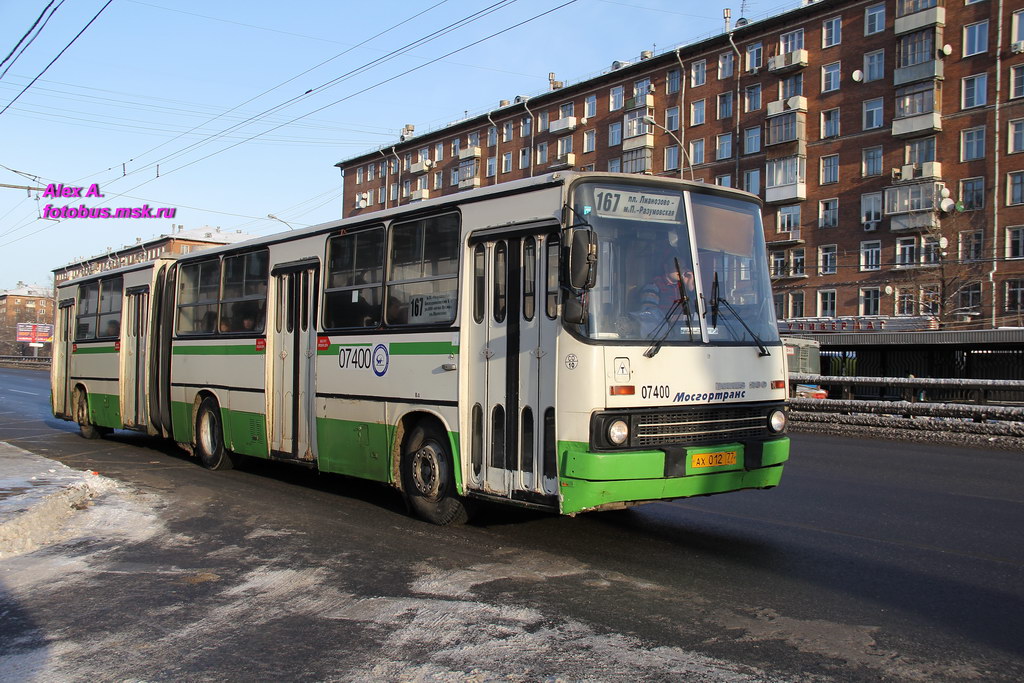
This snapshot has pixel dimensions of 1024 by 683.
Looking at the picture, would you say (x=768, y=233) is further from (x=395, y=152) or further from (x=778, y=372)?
(x=778, y=372)

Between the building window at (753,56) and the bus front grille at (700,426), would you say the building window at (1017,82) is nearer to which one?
the building window at (753,56)

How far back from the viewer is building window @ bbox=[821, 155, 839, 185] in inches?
2192

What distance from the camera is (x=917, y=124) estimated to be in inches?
1993

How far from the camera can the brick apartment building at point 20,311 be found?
123 metres

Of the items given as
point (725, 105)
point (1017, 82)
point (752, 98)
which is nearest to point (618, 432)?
point (1017, 82)

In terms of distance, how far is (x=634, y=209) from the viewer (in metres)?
7.14

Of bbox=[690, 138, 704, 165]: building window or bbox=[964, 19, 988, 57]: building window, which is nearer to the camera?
bbox=[964, 19, 988, 57]: building window

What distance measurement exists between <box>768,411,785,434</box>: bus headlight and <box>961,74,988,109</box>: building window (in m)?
49.0

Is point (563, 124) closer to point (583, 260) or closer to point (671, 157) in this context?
point (671, 157)

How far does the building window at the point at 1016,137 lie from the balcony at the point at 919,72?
4.93 meters

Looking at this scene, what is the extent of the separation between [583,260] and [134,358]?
11.0 metres

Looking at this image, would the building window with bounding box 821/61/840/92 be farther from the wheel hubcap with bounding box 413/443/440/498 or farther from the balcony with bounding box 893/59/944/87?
the wheel hubcap with bounding box 413/443/440/498

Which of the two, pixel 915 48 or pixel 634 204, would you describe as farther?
pixel 915 48

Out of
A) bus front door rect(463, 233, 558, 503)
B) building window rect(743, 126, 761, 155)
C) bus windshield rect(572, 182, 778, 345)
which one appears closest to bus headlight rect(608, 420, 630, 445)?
bus front door rect(463, 233, 558, 503)
